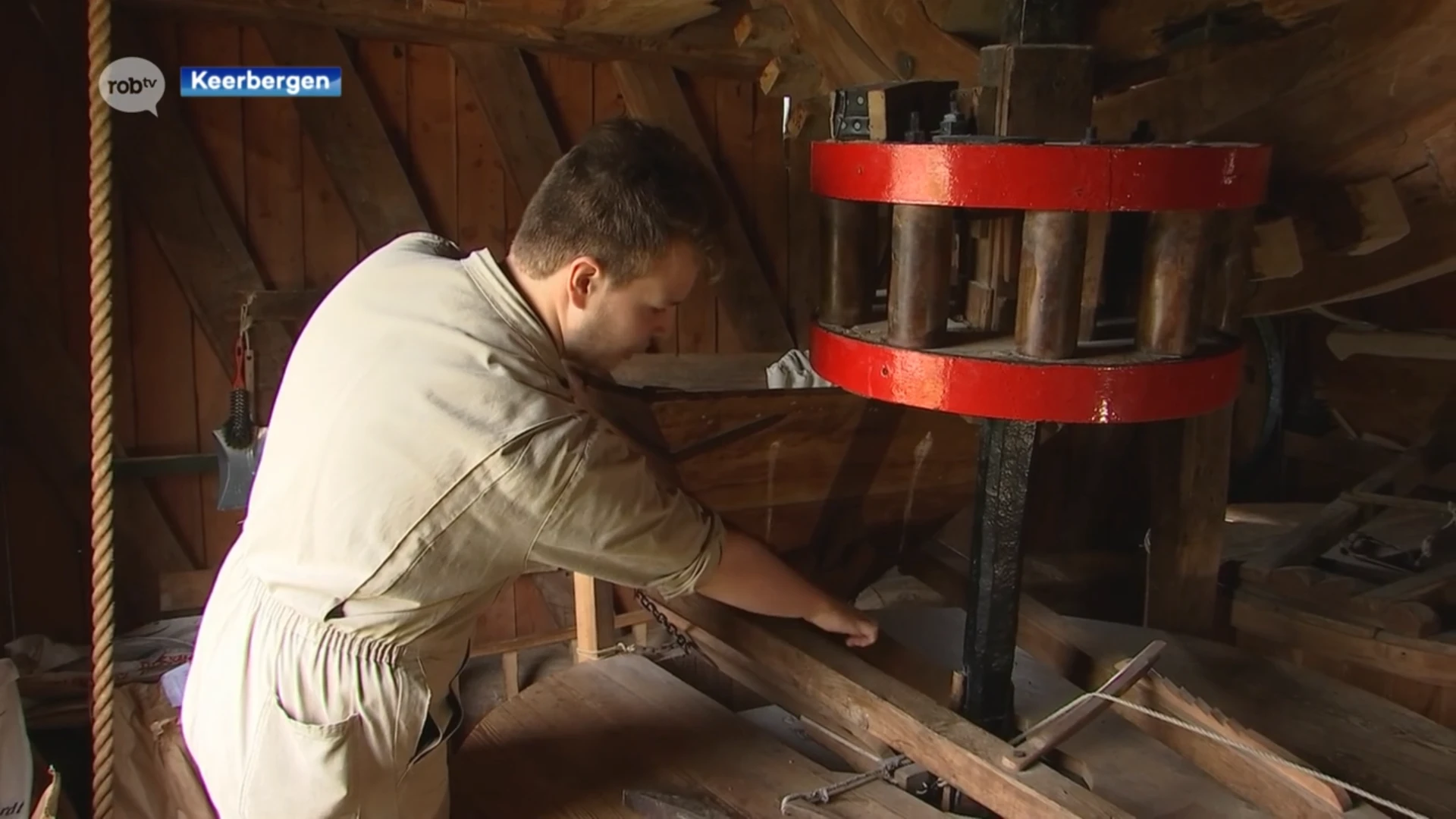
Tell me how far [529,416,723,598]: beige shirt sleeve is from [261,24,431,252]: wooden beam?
2.04 meters

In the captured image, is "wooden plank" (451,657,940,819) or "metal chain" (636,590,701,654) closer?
"wooden plank" (451,657,940,819)

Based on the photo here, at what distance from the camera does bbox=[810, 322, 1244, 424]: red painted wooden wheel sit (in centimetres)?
124

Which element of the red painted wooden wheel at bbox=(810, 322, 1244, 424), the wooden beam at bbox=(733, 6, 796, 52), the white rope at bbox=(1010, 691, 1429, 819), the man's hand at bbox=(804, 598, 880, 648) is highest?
the wooden beam at bbox=(733, 6, 796, 52)

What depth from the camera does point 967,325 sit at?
144cm

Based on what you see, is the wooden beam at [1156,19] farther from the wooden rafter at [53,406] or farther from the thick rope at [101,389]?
the wooden rafter at [53,406]

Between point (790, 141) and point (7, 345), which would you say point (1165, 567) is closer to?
point (790, 141)

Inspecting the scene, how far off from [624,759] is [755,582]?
0.41 meters

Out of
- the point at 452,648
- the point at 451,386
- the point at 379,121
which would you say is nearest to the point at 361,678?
the point at 452,648

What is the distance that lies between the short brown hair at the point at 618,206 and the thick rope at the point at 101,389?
1.66ft

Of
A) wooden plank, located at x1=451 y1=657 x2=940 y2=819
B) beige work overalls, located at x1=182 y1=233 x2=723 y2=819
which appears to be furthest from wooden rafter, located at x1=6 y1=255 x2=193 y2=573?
beige work overalls, located at x1=182 y1=233 x2=723 y2=819

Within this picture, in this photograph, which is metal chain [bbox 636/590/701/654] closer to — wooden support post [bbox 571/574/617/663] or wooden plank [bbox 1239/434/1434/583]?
wooden support post [bbox 571/574/617/663]

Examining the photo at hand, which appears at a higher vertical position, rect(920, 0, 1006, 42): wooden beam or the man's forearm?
rect(920, 0, 1006, 42): wooden beam

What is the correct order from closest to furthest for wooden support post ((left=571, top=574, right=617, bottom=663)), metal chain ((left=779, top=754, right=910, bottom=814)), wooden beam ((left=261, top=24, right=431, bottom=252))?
metal chain ((left=779, top=754, right=910, bottom=814)), wooden support post ((left=571, top=574, right=617, bottom=663)), wooden beam ((left=261, top=24, right=431, bottom=252))

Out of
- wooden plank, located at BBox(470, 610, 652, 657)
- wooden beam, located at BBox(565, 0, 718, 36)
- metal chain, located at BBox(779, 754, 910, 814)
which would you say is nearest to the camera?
metal chain, located at BBox(779, 754, 910, 814)
